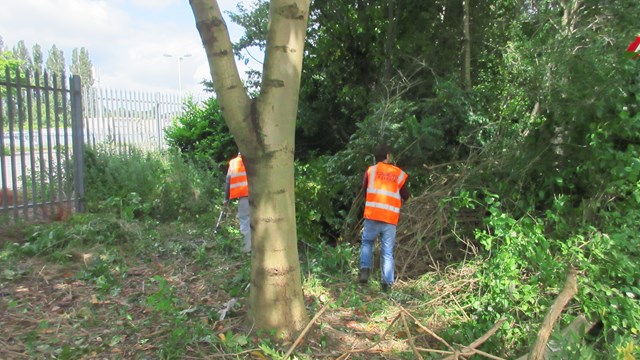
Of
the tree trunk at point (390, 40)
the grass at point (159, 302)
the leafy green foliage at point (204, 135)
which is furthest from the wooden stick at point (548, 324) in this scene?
the leafy green foliage at point (204, 135)

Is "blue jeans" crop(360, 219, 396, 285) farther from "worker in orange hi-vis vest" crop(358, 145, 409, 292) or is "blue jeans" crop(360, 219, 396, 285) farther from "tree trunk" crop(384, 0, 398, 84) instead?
"tree trunk" crop(384, 0, 398, 84)

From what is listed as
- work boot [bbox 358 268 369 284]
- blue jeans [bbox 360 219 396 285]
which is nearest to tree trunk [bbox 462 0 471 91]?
blue jeans [bbox 360 219 396 285]

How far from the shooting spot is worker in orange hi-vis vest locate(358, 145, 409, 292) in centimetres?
554

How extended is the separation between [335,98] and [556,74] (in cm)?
531

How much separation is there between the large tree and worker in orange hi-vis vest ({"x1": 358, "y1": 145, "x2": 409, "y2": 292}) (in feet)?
7.52

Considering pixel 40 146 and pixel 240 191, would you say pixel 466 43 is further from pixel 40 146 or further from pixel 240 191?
pixel 40 146

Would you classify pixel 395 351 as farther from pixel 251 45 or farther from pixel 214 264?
pixel 251 45

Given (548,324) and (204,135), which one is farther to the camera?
(204,135)

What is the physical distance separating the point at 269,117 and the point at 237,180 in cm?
386

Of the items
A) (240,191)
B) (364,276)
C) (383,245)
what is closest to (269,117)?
(383,245)

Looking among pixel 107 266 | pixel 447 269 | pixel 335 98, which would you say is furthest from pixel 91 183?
pixel 447 269

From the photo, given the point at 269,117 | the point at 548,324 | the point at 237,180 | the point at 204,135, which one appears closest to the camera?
the point at 548,324

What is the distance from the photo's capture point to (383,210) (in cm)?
559

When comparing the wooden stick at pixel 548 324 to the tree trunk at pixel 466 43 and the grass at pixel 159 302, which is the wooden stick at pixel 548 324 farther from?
the tree trunk at pixel 466 43
